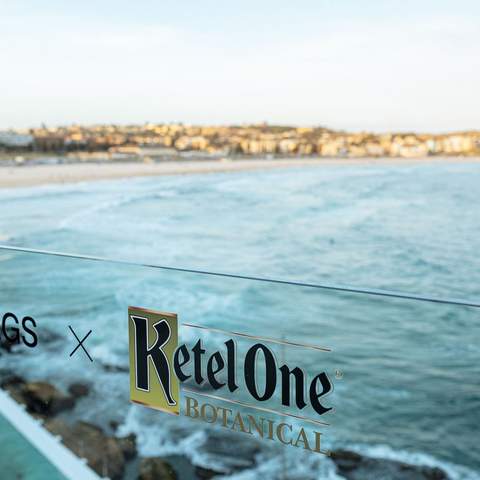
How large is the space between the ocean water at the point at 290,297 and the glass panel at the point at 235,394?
0.06 feet

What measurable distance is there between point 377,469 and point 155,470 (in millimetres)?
1168

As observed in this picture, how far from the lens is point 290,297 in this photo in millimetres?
7809

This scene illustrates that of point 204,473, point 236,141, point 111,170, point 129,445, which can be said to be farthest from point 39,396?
point 236,141

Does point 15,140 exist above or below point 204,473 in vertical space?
above

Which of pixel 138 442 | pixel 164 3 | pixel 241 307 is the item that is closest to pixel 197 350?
pixel 138 442

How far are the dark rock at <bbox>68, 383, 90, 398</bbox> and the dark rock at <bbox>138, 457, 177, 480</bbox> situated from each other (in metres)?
0.40

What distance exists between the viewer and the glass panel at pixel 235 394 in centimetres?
125

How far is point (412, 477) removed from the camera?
117 inches

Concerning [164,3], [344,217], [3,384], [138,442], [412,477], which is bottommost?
[344,217]

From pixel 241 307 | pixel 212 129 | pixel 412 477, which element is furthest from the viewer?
pixel 212 129

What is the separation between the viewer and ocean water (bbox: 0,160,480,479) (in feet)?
8.33

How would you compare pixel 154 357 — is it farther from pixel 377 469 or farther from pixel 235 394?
pixel 377 469

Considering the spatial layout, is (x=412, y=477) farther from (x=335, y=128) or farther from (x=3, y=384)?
(x=335, y=128)

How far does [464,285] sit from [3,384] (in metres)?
9.60
